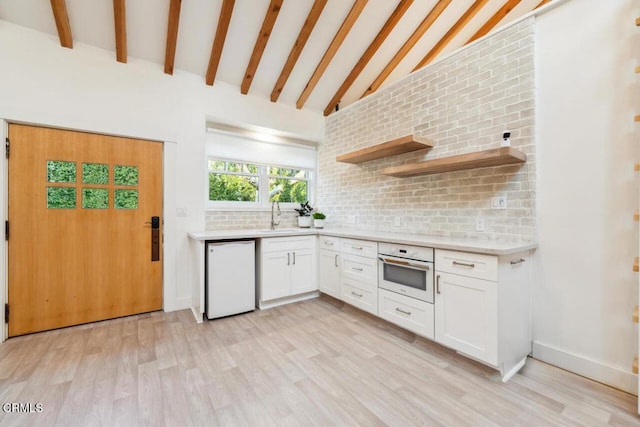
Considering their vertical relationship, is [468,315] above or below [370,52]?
below

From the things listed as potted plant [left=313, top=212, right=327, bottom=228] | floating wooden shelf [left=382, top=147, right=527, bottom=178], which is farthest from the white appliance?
floating wooden shelf [left=382, top=147, right=527, bottom=178]

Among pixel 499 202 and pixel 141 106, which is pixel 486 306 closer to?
pixel 499 202

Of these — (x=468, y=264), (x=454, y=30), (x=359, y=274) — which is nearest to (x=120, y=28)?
(x=359, y=274)

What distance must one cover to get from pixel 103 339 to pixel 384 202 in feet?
10.7

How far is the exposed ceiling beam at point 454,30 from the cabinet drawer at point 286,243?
9.11ft

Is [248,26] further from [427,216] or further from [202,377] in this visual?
[202,377]

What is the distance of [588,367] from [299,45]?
3976 mm

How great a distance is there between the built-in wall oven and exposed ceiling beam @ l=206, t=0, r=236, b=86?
2.74 metres

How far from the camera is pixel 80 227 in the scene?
2.87m

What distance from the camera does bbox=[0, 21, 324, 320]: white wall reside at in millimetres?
2596

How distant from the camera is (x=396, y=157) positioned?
336cm

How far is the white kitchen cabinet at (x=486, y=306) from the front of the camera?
6.39 feet

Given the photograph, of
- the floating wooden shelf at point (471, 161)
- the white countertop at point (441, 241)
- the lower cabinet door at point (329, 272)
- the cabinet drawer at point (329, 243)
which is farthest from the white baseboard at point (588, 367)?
the cabinet drawer at point (329, 243)

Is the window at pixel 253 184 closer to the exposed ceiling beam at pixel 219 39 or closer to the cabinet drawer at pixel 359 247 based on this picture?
the exposed ceiling beam at pixel 219 39
